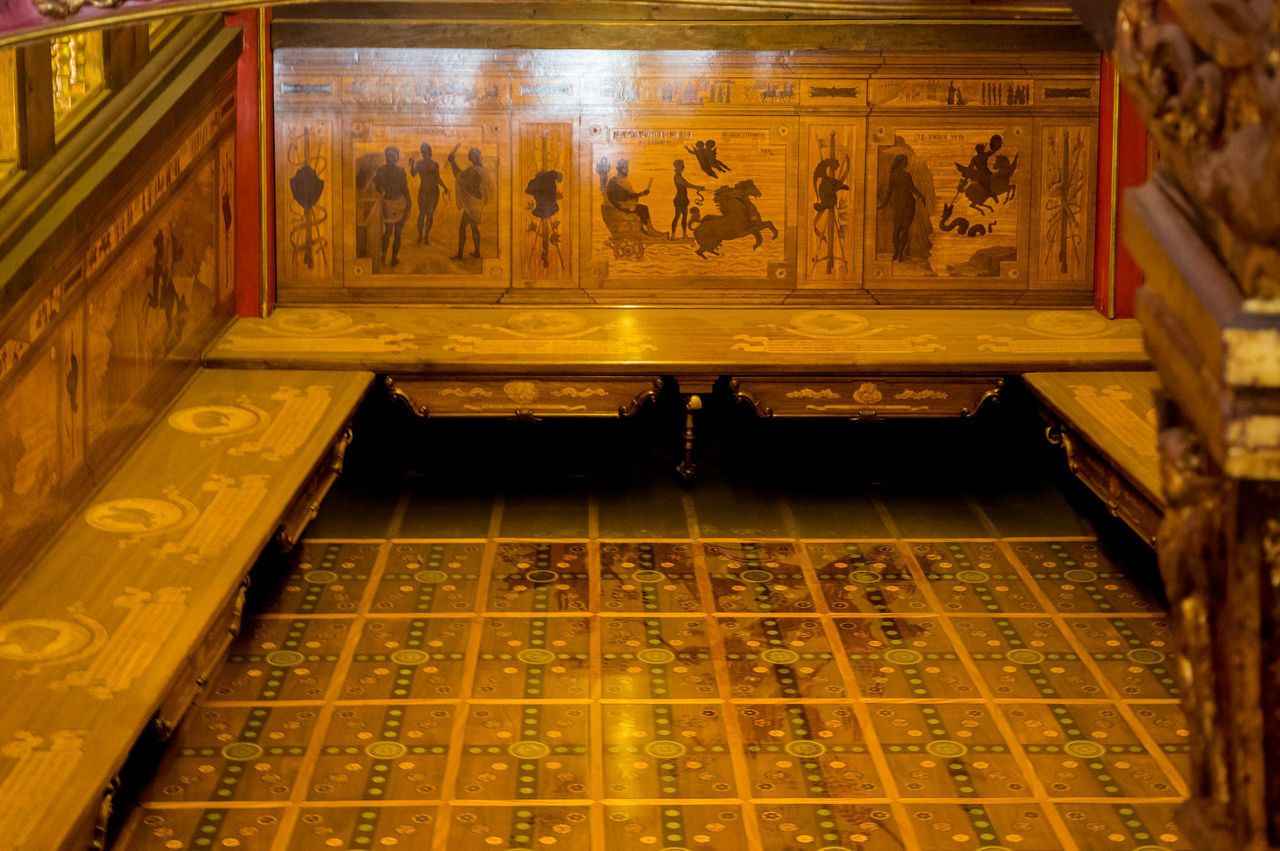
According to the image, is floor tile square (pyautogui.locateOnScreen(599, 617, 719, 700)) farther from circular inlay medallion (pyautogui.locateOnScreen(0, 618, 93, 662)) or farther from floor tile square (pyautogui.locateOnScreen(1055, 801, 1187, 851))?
circular inlay medallion (pyautogui.locateOnScreen(0, 618, 93, 662))

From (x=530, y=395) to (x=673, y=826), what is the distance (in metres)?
2.44

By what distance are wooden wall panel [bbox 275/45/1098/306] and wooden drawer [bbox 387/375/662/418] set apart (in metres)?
0.89

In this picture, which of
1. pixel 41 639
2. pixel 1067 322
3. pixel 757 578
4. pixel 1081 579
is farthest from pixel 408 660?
pixel 1067 322

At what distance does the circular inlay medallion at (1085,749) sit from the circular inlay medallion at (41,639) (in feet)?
8.39

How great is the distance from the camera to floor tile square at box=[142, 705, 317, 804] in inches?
154

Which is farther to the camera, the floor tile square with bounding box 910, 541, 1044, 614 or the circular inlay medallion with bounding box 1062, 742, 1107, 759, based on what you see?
the floor tile square with bounding box 910, 541, 1044, 614

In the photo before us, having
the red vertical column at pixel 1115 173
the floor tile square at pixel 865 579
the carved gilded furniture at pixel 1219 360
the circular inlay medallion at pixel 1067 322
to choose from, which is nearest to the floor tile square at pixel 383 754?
the floor tile square at pixel 865 579

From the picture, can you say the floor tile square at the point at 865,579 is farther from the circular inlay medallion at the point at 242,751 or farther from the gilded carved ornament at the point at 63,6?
the gilded carved ornament at the point at 63,6

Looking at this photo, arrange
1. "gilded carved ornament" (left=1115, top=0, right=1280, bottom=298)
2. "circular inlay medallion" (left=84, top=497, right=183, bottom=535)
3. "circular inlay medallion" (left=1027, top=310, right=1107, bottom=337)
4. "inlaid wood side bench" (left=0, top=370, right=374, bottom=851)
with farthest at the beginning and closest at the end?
"circular inlay medallion" (left=1027, top=310, right=1107, bottom=337) < "circular inlay medallion" (left=84, top=497, right=183, bottom=535) < "inlaid wood side bench" (left=0, top=370, right=374, bottom=851) < "gilded carved ornament" (left=1115, top=0, right=1280, bottom=298)

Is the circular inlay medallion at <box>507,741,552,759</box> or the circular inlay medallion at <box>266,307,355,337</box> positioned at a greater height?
the circular inlay medallion at <box>266,307,355,337</box>

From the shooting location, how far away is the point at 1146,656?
477 cm

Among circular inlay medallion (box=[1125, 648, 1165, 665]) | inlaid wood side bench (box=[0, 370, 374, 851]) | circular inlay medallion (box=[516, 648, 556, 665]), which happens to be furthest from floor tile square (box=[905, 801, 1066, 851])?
inlaid wood side bench (box=[0, 370, 374, 851])

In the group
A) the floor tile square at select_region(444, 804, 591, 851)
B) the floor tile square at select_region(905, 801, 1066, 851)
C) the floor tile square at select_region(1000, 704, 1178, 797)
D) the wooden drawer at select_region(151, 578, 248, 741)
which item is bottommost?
the floor tile square at select_region(905, 801, 1066, 851)

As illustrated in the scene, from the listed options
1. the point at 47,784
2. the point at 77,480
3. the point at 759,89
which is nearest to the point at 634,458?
the point at 759,89
